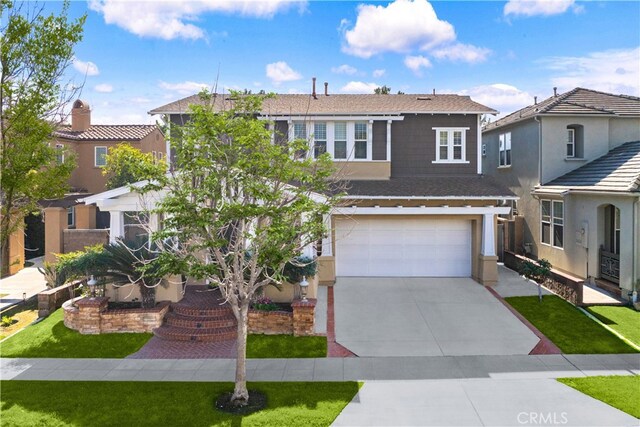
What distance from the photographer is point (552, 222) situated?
2033cm

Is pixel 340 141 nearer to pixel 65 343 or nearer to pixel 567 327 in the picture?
pixel 567 327

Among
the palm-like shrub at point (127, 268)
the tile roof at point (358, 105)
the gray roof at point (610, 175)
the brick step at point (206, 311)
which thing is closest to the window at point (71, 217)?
the tile roof at point (358, 105)

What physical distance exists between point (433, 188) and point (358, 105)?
16.9ft

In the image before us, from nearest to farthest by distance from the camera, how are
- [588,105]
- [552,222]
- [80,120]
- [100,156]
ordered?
[552,222]
[588,105]
[100,156]
[80,120]

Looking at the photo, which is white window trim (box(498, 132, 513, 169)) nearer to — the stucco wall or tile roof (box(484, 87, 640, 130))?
tile roof (box(484, 87, 640, 130))

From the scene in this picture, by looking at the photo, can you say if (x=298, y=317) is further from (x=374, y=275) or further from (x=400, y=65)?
(x=400, y=65)

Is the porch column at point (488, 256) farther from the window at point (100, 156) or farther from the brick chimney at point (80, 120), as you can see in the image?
the brick chimney at point (80, 120)

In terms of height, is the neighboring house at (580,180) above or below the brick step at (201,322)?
above

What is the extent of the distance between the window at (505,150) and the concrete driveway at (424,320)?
924cm

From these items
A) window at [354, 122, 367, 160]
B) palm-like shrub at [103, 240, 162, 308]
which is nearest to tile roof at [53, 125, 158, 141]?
window at [354, 122, 367, 160]

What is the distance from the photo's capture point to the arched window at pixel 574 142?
2101 cm

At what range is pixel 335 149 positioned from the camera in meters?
19.5

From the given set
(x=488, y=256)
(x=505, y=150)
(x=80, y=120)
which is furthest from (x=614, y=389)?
(x=80, y=120)

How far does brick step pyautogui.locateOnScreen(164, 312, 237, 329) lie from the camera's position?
12.7m
